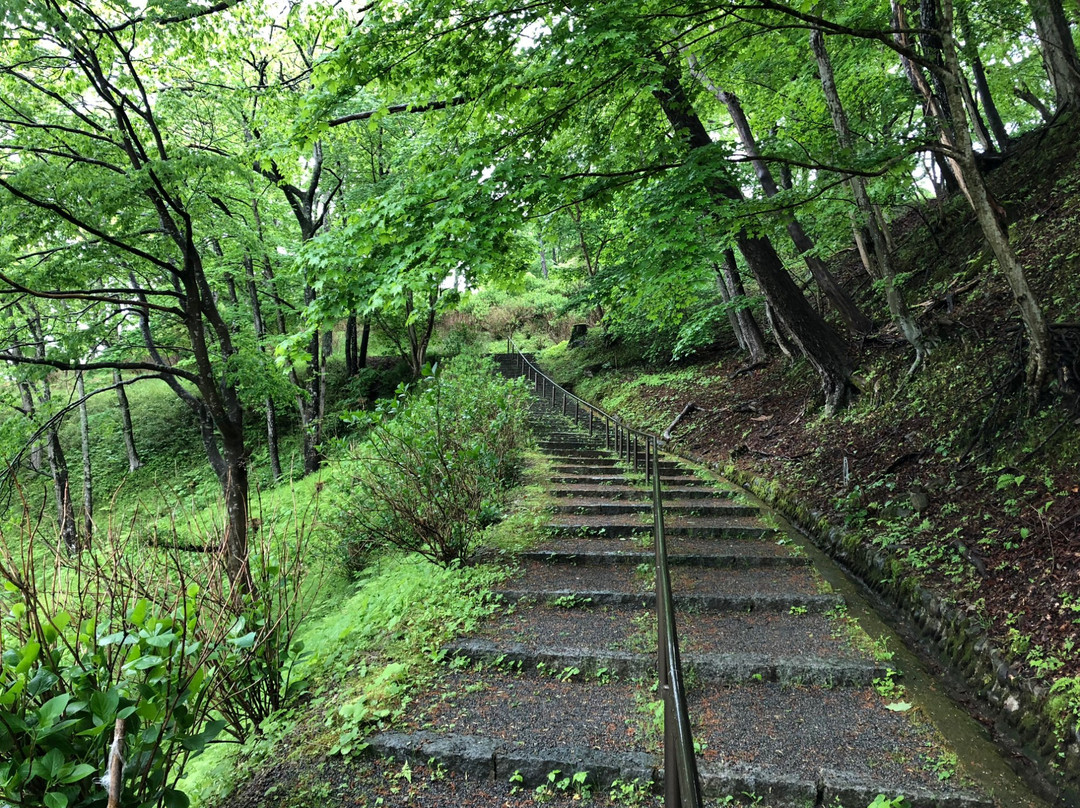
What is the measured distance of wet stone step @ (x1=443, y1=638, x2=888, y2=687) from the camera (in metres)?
3.37

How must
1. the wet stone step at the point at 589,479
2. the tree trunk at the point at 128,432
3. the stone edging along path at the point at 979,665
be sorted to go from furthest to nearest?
the tree trunk at the point at 128,432 → the wet stone step at the point at 589,479 → the stone edging along path at the point at 979,665

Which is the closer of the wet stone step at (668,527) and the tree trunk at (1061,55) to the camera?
the wet stone step at (668,527)

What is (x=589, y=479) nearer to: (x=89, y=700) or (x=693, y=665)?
(x=693, y=665)

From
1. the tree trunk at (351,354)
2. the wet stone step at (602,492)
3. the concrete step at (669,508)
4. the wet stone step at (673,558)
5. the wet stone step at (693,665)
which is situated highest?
the tree trunk at (351,354)

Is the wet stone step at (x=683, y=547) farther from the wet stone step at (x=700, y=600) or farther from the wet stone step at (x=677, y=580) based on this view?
the wet stone step at (x=700, y=600)

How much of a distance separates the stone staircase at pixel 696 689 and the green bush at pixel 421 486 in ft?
2.61

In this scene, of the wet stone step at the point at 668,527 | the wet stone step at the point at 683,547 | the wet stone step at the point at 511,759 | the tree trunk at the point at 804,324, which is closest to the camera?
the wet stone step at the point at 511,759

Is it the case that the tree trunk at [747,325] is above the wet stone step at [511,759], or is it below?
above

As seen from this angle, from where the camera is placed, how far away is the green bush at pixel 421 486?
16.4 feet

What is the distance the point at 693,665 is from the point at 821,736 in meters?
0.81

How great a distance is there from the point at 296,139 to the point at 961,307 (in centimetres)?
777

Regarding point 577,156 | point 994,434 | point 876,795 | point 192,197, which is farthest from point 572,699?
point 192,197

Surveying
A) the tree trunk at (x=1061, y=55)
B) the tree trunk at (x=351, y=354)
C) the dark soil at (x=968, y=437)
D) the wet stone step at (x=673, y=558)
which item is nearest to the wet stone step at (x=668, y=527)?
the wet stone step at (x=673, y=558)

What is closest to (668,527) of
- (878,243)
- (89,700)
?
(878,243)
